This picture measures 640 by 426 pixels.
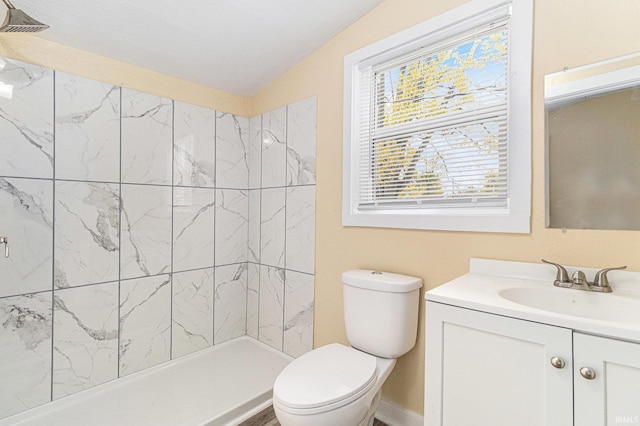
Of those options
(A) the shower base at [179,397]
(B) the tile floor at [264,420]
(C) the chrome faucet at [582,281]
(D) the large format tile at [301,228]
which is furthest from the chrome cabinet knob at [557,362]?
(A) the shower base at [179,397]

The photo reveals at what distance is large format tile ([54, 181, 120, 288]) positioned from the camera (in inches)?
66.0

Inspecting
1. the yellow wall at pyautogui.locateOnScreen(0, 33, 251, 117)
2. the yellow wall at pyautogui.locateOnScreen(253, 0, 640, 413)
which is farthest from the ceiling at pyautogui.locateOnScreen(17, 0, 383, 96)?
the yellow wall at pyautogui.locateOnScreen(253, 0, 640, 413)

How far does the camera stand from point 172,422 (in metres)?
1.55

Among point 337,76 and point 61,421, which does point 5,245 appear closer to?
point 61,421

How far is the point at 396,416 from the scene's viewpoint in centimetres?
160

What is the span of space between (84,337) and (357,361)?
1518 mm

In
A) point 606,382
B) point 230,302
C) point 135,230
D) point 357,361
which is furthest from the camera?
point 230,302

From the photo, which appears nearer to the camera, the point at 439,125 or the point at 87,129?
the point at 439,125

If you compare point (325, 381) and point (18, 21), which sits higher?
point (18, 21)

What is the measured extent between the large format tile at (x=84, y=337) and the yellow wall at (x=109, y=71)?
47.3 inches

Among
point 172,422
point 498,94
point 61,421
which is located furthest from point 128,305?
point 498,94

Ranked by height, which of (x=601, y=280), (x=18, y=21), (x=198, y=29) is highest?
(x=198, y=29)

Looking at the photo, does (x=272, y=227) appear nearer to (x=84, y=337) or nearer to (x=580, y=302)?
(x=84, y=337)

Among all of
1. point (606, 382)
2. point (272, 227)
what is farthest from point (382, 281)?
point (272, 227)
